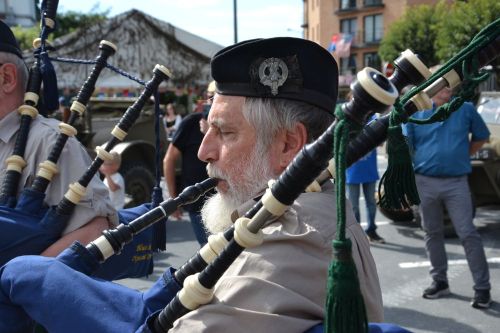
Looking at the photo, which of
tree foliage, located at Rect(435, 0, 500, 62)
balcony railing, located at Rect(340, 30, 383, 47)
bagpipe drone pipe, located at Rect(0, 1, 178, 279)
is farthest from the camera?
balcony railing, located at Rect(340, 30, 383, 47)

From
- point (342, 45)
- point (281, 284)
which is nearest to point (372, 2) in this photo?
point (342, 45)

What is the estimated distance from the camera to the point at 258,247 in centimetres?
125

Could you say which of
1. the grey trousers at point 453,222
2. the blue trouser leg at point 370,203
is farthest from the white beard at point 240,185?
the blue trouser leg at point 370,203

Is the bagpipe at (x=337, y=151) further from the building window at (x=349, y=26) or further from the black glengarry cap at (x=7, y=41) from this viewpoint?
the building window at (x=349, y=26)

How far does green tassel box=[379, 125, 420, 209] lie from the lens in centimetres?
117

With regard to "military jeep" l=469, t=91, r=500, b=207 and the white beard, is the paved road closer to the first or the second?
Answer: "military jeep" l=469, t=91, r=500, b=207

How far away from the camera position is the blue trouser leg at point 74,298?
1296 mm

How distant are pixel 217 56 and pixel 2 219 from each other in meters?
0.99

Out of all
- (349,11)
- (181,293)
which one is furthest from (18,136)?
(349,11)

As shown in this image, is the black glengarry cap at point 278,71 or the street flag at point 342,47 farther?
the street flag at point 342,47

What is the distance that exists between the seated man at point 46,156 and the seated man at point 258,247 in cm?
59

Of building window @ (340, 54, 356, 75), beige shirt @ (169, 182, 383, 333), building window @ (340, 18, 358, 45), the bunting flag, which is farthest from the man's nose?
building window @ (340, 18, 358, 45)

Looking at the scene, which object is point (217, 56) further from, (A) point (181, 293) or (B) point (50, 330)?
(B) point (50, 330)

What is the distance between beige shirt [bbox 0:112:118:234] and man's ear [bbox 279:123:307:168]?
0.99 m
